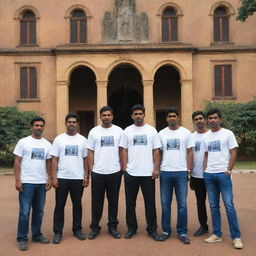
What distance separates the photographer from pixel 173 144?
6.54 m

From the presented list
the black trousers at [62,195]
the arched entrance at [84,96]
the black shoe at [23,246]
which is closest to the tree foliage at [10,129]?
the arched entrance at [84,96]

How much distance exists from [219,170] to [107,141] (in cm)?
201

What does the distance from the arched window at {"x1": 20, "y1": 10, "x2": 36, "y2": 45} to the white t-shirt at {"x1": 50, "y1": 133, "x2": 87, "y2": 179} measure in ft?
62.5

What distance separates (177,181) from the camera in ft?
21.3

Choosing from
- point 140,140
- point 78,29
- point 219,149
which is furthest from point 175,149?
point 78,29

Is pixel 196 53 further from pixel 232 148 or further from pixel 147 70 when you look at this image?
pixel 232 148

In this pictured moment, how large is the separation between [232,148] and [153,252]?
7.05 ft

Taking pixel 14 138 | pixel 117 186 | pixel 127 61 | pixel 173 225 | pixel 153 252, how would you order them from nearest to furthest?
pixel 153 252 < pixel 117 186 < pixel 173 225 < pixel 14 138 < pixel 127 61

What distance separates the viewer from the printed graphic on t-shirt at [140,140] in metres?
6.57

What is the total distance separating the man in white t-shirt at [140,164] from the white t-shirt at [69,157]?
0.77 meters

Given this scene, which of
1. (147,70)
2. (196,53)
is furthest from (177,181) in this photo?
(196,53)

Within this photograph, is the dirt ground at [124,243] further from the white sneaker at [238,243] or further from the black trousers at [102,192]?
the black trousers at [102,192]

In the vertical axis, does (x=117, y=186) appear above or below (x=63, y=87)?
below

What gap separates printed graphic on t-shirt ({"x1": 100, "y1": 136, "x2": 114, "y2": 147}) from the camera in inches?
262
